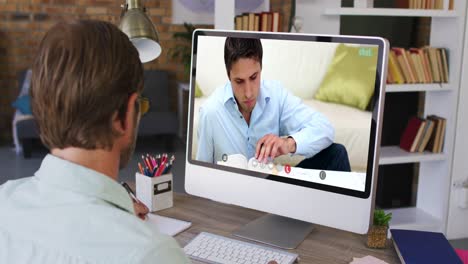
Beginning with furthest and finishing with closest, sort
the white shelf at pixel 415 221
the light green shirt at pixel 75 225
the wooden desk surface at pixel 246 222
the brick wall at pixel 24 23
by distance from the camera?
the brick wall at pixel 24 23 < the white shelf at pixel 415 221 < the wooden desk surface at pixel 246 222 < the light green shirt at pixel 75 225

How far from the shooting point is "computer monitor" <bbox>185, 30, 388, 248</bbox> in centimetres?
139

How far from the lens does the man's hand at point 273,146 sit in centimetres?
150

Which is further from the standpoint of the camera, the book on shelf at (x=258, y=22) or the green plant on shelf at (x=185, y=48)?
the green plant on shelf at (x=185, y=48)

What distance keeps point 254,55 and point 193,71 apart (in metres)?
0.22

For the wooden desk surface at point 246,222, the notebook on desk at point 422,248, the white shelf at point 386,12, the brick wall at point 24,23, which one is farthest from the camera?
the brick wall at point 24,23

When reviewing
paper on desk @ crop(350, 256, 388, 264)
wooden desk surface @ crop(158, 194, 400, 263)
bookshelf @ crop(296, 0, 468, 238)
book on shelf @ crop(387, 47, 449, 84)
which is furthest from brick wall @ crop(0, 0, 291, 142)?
paper on desk @ crop(350, 256, 388, 264)

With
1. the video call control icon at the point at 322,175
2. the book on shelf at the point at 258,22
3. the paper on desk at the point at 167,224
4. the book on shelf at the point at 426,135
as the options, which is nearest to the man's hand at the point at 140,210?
the paper on desk at the point at 167,224

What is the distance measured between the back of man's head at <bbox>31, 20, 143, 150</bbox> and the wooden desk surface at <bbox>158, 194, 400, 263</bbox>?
681mm

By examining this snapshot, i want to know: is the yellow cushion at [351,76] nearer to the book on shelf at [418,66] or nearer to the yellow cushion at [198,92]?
the yellow cushion at [198,92]

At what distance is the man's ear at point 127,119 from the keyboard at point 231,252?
0.56 m

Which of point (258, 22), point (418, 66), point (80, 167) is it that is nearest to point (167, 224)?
point (80, 167)

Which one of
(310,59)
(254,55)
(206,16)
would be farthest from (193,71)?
(206,16)

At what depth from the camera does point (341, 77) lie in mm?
1399

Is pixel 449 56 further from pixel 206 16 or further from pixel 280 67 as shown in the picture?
Result: pixel 206 16
